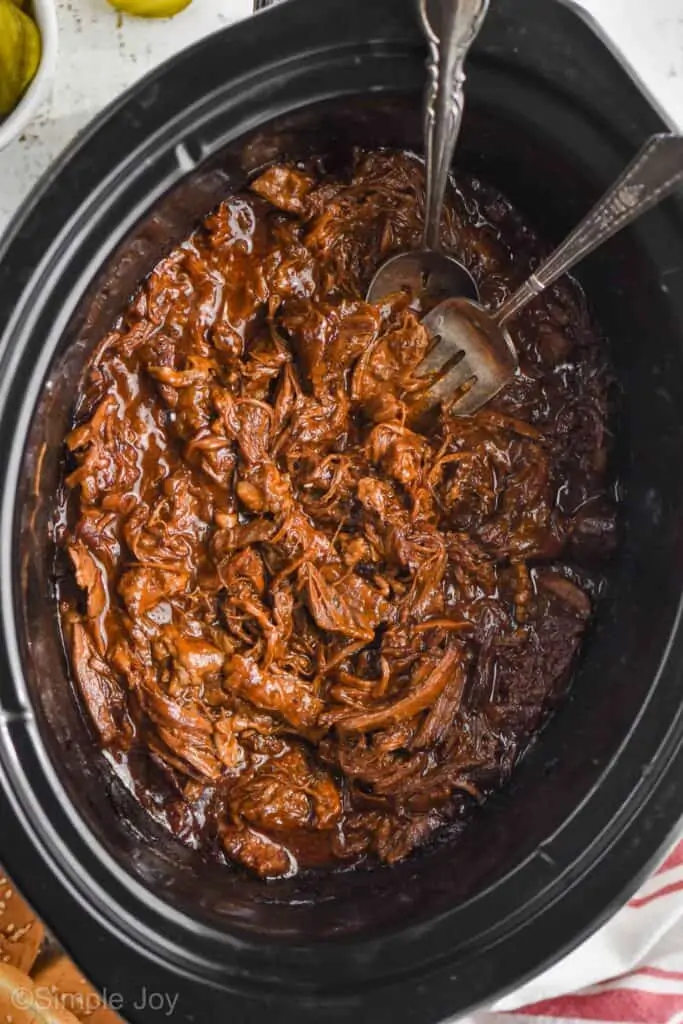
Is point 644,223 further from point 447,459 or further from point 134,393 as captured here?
point 134,393

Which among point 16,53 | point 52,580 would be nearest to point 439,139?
point 16,53

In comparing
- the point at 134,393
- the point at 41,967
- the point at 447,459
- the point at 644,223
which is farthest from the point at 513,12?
the point at 41,967

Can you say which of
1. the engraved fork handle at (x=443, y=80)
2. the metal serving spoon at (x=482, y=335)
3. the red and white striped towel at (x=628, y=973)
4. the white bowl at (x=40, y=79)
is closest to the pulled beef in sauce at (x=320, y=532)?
the metal serving spoon at (x=482, y=335)

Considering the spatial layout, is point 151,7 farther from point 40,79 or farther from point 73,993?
point 73,993

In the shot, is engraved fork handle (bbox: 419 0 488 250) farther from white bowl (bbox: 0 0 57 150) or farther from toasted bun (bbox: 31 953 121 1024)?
toasted bun (bbox: 31 953 121 1024)

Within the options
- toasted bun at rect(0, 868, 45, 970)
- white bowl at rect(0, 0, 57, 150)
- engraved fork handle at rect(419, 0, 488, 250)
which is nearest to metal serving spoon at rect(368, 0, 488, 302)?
engraved fork handle at rect(419, 0, 488, 250)
